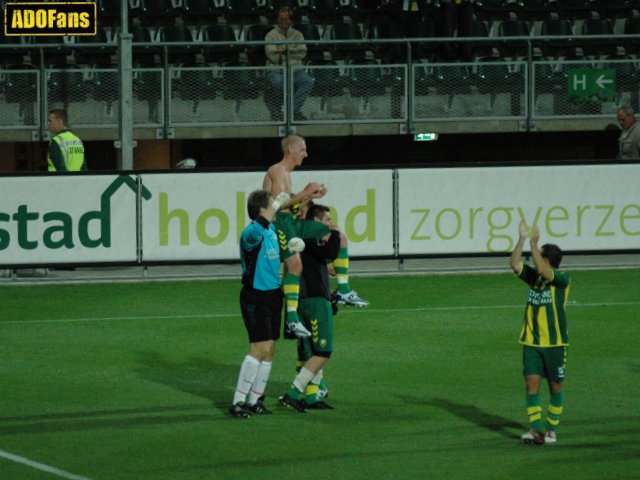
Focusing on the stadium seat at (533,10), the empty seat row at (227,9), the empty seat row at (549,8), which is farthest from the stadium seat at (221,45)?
the stadium seat at (533,10)

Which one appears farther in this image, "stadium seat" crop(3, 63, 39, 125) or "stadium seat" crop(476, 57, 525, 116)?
"stadium seat" crop(476, 57, 525, 116)

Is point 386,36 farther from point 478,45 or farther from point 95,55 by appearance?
point 95,55

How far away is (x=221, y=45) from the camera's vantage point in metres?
23.4

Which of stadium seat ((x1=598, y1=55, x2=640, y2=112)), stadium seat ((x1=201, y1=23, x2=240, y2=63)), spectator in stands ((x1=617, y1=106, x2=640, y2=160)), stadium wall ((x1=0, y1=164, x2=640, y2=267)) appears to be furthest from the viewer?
stadium seat ((x1=201, y1=23, x2=240, y2=63))

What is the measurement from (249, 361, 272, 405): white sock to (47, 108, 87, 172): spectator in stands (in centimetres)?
914

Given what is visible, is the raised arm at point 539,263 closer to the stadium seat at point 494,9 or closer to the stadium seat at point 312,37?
the stadium seat at point 312,37

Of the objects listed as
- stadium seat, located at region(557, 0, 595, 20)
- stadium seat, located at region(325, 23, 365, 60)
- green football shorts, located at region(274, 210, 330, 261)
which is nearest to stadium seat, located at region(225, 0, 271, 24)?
stadium seat, located at region(325, 23, 365, 60)

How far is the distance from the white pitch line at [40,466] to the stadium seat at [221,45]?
13.3 metres

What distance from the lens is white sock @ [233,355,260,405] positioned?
1118 cm

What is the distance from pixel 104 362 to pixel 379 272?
23.3 feet

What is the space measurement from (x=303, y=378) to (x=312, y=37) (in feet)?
48.8

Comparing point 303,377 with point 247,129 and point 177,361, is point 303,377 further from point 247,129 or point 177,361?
point 247,129

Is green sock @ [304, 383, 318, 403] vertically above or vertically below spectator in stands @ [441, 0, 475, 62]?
below

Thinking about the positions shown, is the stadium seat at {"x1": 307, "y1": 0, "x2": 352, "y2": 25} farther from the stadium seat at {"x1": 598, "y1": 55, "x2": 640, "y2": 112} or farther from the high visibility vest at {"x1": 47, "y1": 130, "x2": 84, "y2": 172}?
the high visibility vest at {"x1": 47, "y1": 130, "x2": 84, "y2": 172}
